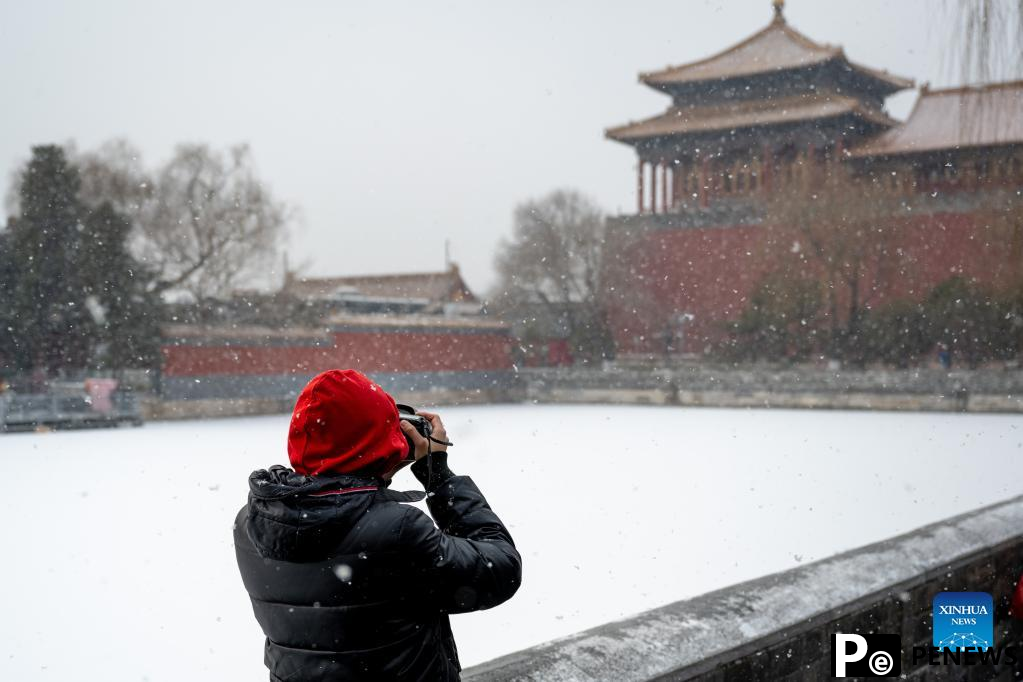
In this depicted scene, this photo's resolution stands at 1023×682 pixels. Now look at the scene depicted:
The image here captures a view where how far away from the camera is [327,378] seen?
40.9 inches

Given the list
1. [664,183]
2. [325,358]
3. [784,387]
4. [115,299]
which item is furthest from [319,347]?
[664,183]

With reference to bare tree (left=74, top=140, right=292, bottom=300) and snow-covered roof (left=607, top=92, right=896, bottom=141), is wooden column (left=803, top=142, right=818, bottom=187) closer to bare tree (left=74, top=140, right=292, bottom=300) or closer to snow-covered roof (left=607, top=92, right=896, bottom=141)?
snow-covered roof (left=607, top=92, right=896, bottom=141)

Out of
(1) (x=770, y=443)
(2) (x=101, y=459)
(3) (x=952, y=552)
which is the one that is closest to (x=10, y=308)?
(2) (x=101, y=459)

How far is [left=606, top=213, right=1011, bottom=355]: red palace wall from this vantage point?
17.8 m

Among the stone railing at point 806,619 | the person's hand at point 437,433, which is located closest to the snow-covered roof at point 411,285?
the stone railing at point 806,619

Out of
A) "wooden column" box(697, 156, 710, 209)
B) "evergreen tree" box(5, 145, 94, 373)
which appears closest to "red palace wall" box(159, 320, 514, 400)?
Answer: "evergreen tree" box(5, 145, 94, 373)

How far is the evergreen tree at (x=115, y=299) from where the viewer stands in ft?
47.6

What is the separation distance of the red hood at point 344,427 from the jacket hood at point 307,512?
0.02 m

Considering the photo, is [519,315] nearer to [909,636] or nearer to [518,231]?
[518,231]

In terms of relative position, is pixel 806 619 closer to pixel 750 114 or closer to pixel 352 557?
pixel 352 557

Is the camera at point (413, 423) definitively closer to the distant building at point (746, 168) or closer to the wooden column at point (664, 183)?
the distant building at point (746, 168)

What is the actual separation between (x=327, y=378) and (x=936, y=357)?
17.5m

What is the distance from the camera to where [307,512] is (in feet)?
3.32

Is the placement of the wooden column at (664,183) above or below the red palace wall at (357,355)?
above
